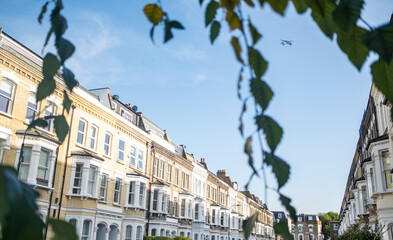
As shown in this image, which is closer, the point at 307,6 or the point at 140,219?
the point at 307,6

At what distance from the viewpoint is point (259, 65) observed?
1265 millimetres

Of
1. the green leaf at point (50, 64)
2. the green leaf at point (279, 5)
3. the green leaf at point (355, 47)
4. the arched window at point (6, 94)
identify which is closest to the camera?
the green leaf at point (355, 47)

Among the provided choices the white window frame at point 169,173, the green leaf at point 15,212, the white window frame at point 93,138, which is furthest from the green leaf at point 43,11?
the white window frame at point 169,173

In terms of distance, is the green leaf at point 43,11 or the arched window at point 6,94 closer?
the green leaf at point 43,11

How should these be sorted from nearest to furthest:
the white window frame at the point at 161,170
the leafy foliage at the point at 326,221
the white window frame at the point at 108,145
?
the white window frame at the point at 108,145
the white window frame at the point at 161,170
the leafy foliage at the point at 326,221

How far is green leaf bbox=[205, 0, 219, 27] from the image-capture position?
137 cm

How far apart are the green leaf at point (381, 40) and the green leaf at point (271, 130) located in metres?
0.41

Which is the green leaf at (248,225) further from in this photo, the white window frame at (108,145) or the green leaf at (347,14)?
the white window frame at (108,145)

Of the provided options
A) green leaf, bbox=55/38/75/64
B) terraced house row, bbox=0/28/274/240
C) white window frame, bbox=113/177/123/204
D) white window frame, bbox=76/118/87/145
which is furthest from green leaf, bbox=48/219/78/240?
white window frame, bbox=113/177/123/204

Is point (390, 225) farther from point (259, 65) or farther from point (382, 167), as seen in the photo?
point (259, 65)

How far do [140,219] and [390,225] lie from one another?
17.2 metres

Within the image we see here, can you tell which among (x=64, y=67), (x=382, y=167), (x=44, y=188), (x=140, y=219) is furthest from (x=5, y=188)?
(x=140, y=219)

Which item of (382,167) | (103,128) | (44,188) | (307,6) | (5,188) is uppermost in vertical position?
(103,128)

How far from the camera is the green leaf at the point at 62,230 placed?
2.90 ft
